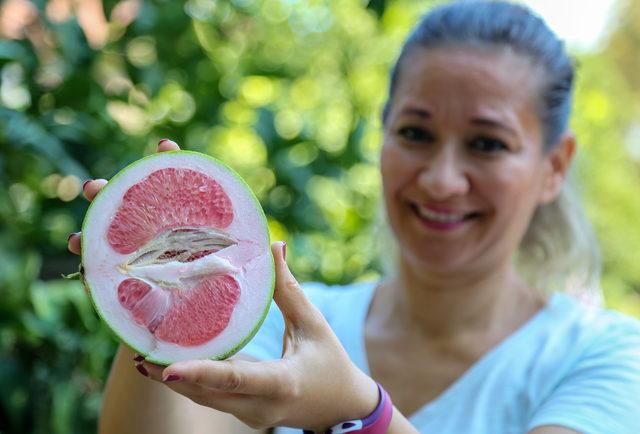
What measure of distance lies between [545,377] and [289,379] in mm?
661

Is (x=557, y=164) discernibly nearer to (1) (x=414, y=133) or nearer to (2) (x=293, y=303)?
(1) (x=414, y=133)

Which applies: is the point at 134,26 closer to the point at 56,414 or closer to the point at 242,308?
the point at 56,414

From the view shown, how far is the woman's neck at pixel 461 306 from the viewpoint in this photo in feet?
4.91

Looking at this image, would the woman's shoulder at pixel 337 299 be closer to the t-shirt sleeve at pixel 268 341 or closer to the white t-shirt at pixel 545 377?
the white t-shirt at pixel 545 377

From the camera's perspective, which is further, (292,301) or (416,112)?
(416,112)

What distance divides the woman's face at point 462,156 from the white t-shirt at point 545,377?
170mm

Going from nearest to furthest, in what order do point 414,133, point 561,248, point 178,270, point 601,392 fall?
point 178,270 → point 601,392 → point 414,133 → point 561,248

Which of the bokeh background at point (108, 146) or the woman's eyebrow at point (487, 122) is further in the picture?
the bokeh background at point (108, 146)

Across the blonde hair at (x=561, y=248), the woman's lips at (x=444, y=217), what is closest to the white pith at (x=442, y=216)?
the woman's lips at (x=444, y=217)

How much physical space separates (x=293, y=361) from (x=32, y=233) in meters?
1.02

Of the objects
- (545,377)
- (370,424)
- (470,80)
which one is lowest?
(545,377)

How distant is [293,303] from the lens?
33.6 inches

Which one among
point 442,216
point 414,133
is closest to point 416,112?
point 414,133

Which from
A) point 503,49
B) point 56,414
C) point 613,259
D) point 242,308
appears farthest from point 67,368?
point 613,259
